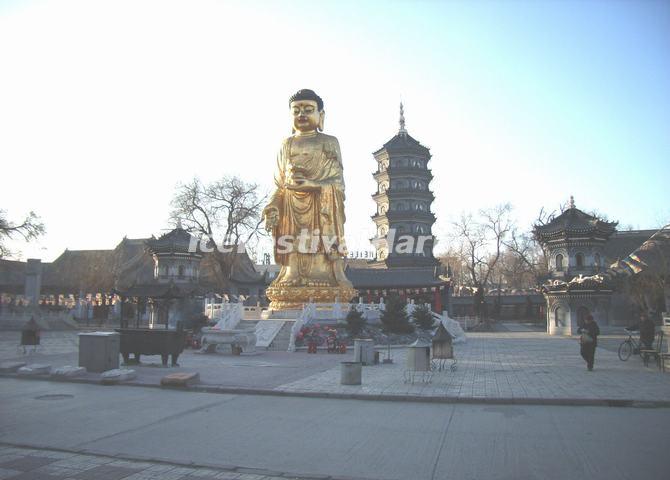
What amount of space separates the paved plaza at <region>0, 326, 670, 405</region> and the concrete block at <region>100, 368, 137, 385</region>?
17 centimetres

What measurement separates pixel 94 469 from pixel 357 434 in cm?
284

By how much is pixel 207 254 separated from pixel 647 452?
131 ft

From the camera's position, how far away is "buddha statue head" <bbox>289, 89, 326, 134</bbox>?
82.4ft

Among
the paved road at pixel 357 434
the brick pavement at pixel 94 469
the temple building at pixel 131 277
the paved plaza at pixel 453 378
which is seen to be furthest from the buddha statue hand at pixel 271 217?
the brick pavement at pixel 94 469

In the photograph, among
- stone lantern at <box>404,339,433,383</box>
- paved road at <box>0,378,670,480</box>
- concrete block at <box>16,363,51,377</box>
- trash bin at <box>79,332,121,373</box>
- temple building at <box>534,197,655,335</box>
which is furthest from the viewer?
temple building at <box>534,197,655,335</box>

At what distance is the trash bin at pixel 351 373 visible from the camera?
994 cm

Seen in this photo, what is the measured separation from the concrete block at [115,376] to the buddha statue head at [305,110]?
669 inches

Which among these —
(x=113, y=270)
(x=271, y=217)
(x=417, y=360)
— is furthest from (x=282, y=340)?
(x=113, y=270)

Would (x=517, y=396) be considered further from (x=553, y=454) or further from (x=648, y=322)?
(x=648, y=322)

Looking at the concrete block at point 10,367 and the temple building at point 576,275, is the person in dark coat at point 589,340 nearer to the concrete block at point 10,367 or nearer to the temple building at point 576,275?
the concrete block at point 10,367

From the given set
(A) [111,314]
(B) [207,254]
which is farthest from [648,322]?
(A) [111,314]

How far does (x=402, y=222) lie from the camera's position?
46844 millimetres

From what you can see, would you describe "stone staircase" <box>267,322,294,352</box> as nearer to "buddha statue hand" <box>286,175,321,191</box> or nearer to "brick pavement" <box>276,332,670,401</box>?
"brick pavement" <box>276,332,670,401</box>

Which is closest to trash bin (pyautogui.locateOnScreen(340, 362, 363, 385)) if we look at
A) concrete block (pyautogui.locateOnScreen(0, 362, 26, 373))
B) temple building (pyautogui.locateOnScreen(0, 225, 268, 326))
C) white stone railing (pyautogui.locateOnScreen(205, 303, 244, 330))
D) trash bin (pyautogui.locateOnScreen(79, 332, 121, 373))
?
trash bin (pyautogui.locateOnScreen(79, 332, 121, 373))
